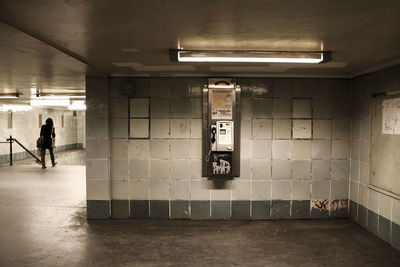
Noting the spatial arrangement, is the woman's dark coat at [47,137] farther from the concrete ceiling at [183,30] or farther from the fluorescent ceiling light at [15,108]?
the concrete ceiling at [183,30]

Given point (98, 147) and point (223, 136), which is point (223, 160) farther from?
point (98, 147)

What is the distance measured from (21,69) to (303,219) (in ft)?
16.2

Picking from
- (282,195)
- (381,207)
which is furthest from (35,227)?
(381,207)

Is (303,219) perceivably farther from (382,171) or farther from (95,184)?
(95,184)

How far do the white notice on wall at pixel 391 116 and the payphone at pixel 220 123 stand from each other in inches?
79.4

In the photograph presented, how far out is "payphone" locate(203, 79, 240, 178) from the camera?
4.46 meters

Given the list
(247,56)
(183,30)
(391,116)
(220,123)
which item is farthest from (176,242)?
(391,116)

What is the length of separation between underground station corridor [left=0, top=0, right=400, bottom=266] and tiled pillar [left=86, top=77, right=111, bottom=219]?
18 mm

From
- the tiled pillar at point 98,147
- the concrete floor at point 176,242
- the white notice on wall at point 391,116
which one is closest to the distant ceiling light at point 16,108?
the concrete floor at point 176,242

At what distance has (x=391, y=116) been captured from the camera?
3713 millimetres

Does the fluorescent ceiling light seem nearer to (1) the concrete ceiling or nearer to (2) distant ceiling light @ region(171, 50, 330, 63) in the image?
(1) the concrete ceiling

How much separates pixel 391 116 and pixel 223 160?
2.37 m

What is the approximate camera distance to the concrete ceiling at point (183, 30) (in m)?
1.98

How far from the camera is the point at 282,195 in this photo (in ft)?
15.2
